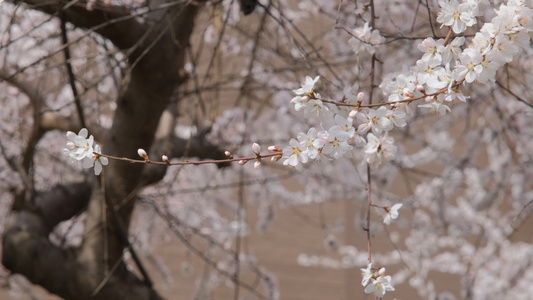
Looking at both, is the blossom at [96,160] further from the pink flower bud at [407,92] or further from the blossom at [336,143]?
the pink flower bud at [407,92]

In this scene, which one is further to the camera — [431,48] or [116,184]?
[116,184]

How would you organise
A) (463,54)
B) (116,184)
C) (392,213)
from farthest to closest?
(116,184) < (392,213) < (463,54)

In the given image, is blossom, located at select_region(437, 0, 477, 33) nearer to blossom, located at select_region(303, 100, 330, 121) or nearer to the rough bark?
blossom, located at select_region(303, 100, 330, 121)

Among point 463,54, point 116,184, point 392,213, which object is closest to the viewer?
point 463,54

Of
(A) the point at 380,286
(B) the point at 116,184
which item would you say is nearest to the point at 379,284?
(A) the point at 380,286

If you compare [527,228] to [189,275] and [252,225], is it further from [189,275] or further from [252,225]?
[189,275]

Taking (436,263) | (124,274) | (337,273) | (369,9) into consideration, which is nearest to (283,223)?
(337,273)

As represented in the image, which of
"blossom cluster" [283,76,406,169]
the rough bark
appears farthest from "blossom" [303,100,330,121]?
the rough bark

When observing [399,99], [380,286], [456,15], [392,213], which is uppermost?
[456,15]

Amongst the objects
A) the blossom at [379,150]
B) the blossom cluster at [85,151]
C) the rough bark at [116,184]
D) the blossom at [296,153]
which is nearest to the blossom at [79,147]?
the blossom cluster at [85,151]

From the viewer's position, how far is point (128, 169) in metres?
1.68

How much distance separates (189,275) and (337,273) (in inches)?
51.0

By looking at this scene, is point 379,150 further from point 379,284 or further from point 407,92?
point 379,284

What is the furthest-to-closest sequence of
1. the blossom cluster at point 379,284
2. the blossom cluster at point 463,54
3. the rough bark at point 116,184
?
1. the rough bark at point 116,184
2. the blossom cluster at point 379,284
3. the blossom cluster at point 463,54
